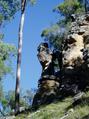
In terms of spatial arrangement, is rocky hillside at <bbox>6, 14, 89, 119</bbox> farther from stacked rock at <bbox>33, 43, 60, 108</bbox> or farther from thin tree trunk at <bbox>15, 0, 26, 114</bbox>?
thin tree trunk at <bbox>15, 0, 26, 114</bbox>

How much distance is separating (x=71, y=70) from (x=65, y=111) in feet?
18.7

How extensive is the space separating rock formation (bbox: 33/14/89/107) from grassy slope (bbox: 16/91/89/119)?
6.61 ft

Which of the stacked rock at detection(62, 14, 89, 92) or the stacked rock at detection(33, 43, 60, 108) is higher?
the stacked rock at detection(62, 14, 89, 92)

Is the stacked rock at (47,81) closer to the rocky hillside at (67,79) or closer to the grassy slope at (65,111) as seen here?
the rocky hillside at (67,79)

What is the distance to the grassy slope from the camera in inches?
621

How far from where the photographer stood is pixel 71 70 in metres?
23.0

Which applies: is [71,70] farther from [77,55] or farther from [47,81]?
[47,81]

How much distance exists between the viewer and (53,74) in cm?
2602

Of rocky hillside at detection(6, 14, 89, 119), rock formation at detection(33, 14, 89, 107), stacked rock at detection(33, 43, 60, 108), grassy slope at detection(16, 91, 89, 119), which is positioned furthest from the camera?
stacked rock at detection(33, 43, 60, 108)

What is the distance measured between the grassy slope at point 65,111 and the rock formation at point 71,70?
2.01 meters

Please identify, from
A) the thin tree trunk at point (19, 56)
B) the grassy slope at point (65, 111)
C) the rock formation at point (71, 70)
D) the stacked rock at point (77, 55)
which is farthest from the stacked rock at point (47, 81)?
the grassy slope at point (65, 111)

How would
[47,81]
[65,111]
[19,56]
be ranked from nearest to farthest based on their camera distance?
[65,111]
[47,81]
[19,56]

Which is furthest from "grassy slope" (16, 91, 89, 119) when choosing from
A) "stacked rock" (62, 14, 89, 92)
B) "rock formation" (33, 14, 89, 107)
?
"stacked rock" (62, 14, 89, 92)

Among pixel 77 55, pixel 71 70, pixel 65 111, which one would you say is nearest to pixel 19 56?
pixel 77 55
